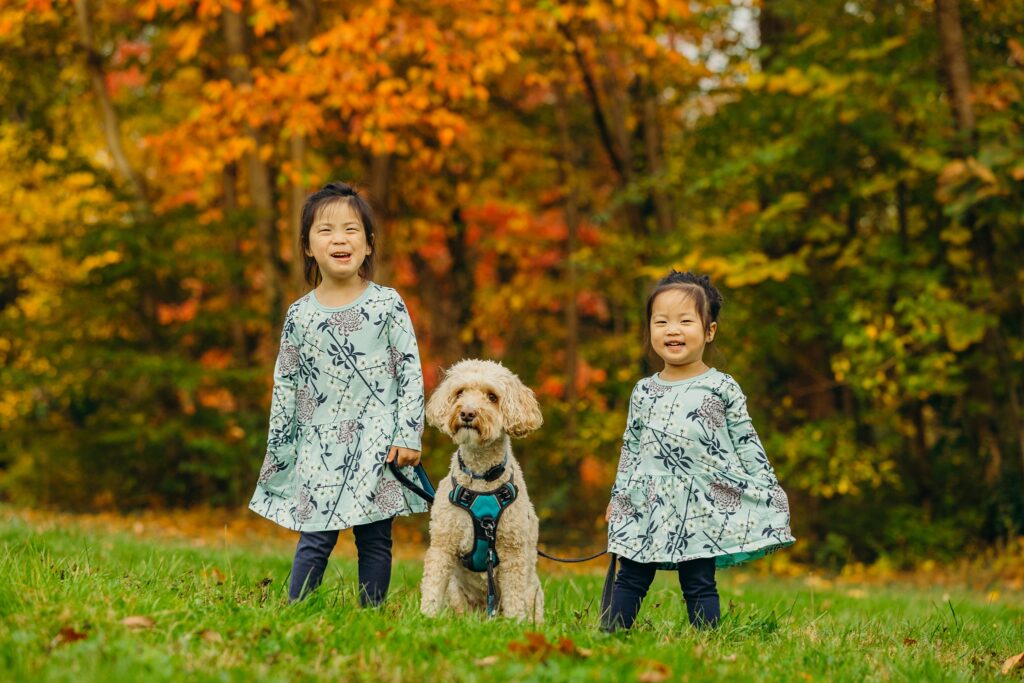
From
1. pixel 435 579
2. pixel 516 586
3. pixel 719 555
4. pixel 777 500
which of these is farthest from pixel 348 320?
pixel 777 500

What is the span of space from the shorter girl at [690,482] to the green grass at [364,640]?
0.25 metres

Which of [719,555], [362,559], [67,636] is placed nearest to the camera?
[67,636]

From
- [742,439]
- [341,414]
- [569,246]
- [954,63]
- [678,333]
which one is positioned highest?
[954,63]

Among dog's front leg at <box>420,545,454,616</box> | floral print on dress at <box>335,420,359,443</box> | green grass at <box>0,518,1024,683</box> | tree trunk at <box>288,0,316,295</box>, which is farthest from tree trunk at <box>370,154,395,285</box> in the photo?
dog's front leg at <box>420,545,454,616</box>

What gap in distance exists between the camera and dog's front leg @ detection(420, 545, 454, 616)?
4.16 metres

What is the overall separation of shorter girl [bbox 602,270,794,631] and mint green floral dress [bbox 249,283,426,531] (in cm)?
98

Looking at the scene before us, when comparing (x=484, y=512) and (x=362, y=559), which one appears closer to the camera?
(x=484, y=512)

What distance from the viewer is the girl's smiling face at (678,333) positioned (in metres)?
4.25

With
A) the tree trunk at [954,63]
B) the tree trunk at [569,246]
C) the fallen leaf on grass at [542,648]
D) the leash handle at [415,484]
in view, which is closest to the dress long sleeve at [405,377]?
the leash handle at [415,484]

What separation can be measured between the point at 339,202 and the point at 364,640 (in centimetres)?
197

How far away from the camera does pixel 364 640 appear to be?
3334mm

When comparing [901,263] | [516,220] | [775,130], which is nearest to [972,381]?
[901,263]

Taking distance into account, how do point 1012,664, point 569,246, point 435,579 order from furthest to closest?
point 569,246 < point 435,579 < point 1012,664

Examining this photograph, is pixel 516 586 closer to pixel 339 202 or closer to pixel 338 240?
pixel 338 240
